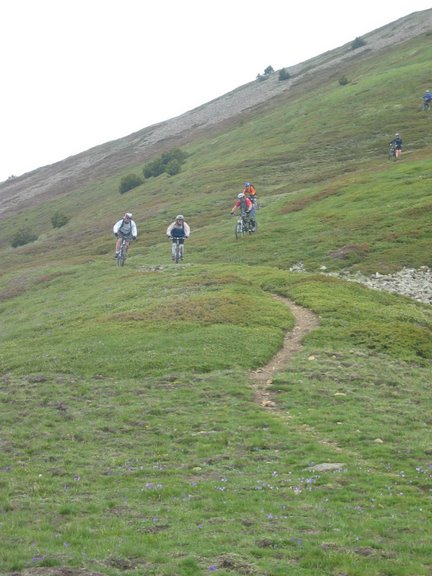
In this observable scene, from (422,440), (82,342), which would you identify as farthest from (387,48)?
(422,440)

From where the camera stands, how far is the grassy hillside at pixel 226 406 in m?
13.5

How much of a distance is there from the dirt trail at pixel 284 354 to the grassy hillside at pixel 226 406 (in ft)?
1.06

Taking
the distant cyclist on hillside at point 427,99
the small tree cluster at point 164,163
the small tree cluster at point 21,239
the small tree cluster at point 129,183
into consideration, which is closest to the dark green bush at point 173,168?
the small tree cluster at point 164,163

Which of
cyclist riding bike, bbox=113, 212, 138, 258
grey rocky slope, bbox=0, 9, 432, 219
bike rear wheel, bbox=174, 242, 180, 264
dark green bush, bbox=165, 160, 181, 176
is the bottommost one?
bike rear wheel, bbox=174, 242, 180, 264

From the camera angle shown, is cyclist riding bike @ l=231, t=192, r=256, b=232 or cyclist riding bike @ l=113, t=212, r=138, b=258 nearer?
cyclist riding bike @ l=113, t=212, r=138, b=258

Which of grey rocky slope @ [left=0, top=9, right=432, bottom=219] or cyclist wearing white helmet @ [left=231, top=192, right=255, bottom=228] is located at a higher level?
grey rocky slope @ [left=0, top=9, right=432, bottom=219]

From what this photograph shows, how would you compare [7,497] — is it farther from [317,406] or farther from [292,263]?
[292,263]

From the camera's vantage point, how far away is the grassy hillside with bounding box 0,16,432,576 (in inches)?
530

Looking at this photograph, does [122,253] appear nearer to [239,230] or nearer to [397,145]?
[239,230]

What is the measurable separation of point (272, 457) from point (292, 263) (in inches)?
1437

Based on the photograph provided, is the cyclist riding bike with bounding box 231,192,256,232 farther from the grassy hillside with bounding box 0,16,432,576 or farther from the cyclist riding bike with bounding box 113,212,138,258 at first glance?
the cyclist riding bike with bounding box 113,212,138,258

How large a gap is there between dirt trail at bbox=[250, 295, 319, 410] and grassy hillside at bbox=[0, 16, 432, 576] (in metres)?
0.32

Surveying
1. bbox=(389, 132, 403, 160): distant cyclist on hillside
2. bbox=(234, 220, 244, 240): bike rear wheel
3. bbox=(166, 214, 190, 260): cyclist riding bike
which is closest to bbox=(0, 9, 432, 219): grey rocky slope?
bbox=(389, 132, 403, 160): distant cyclist on hillside

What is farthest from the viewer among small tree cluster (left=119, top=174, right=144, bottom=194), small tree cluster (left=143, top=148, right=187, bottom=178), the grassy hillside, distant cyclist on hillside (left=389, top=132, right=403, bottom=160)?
small tree cluster (left=143, top=148, right=187, bottom=178)
